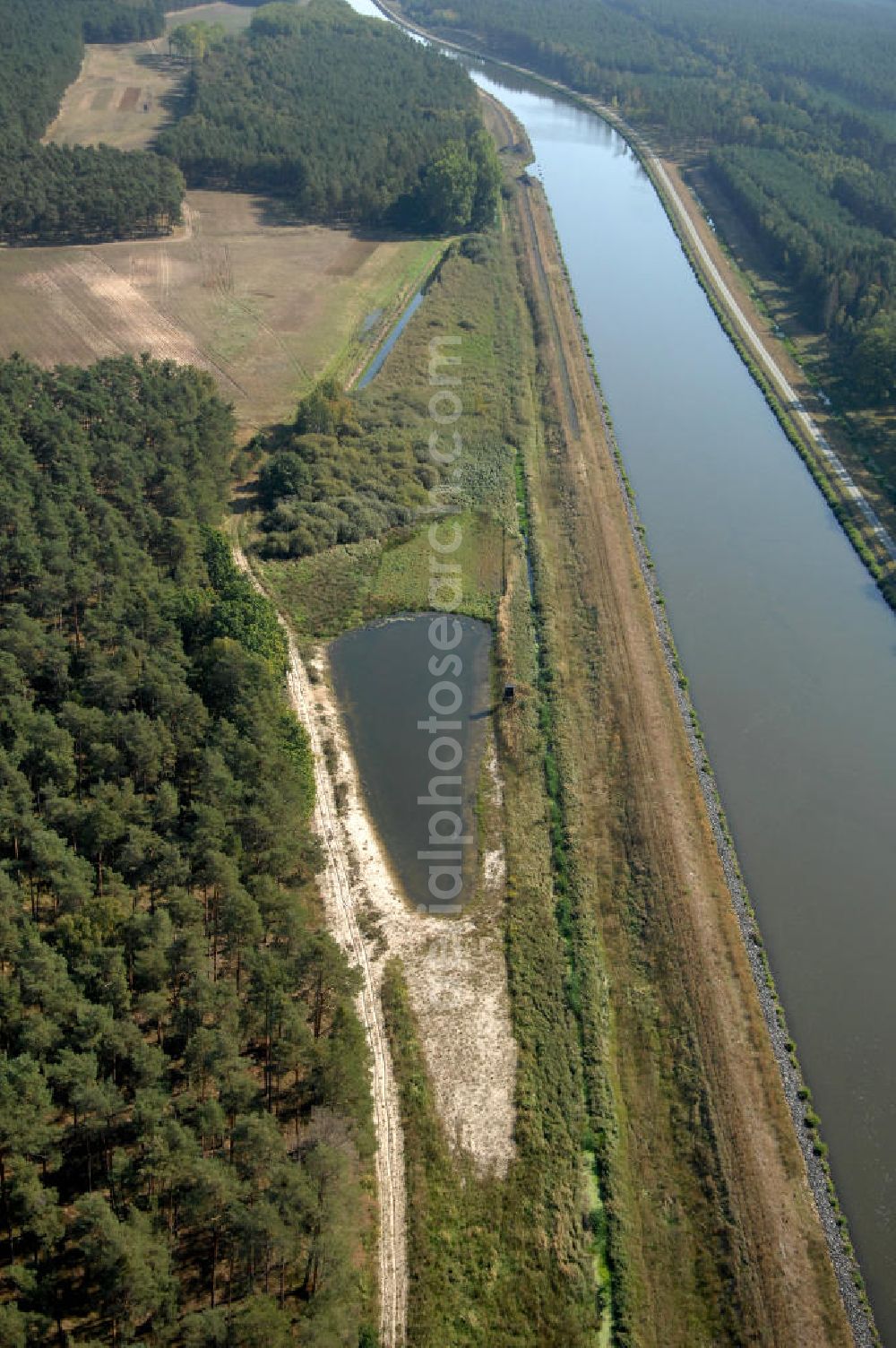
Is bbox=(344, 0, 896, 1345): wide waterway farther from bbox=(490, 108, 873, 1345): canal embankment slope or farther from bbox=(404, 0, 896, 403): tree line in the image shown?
bbox=(404, 0, 896, 403): tree line

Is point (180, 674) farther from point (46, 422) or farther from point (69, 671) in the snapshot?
point (46, 422)

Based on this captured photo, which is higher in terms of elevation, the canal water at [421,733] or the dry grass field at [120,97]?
the dry grass field at [120,97]

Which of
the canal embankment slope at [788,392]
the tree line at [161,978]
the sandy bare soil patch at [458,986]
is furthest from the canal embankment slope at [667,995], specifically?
the canal embankment slope at [788,392]

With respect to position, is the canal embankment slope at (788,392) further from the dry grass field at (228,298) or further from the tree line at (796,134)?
the dry grass field at (228,298)

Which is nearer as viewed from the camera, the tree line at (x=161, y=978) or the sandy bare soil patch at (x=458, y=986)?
the tree line at (x=161, y=978)

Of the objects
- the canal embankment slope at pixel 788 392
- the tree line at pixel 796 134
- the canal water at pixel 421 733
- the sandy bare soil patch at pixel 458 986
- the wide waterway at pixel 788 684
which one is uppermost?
the tree line at pixel 796 134

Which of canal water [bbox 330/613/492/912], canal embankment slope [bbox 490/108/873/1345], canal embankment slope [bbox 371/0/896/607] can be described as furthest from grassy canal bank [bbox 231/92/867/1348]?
canal embankment slope [bbox 371/0/896/607]
